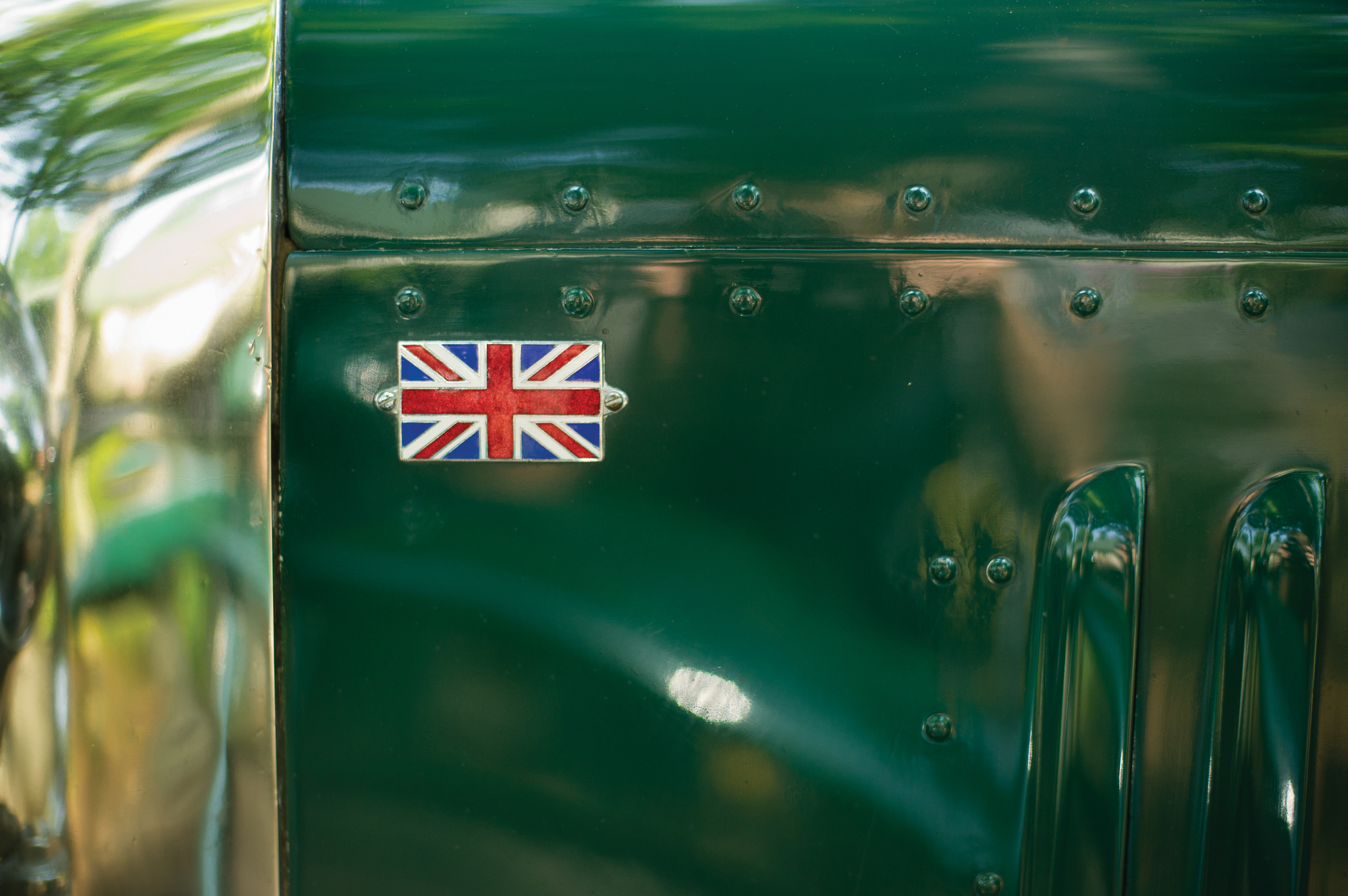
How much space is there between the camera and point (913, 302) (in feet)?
3.13

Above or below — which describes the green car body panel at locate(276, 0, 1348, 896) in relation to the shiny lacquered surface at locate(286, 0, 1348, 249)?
below

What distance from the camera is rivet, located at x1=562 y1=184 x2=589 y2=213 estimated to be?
3.20 ft

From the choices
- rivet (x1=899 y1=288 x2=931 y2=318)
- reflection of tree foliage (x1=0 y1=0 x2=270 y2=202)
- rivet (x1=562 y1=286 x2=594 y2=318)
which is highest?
reflection of tree foliage (x1=0 y1=0 x2=270 y2=202)

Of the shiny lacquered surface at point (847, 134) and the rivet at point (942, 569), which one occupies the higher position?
the shiny lacquered surface at point (847, 134)

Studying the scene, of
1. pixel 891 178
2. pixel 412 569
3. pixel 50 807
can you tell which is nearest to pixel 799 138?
pixel 891 178

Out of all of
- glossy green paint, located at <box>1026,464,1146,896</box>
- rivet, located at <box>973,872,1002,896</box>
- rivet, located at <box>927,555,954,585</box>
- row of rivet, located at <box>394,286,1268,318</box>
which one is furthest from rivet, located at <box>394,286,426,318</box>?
rivet, located at <box>973,872,1002,896</box>

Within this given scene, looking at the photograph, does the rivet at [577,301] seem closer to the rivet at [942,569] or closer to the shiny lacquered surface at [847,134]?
the shiny lacquered surface at [847,134]

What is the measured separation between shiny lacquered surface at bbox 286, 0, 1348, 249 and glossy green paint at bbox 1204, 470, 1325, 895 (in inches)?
11.9

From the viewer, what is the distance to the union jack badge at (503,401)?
957 mm

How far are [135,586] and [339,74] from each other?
0.60m

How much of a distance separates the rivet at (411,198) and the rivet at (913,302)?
53 centimetres

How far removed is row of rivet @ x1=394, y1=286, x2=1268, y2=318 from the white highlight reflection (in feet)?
1.28

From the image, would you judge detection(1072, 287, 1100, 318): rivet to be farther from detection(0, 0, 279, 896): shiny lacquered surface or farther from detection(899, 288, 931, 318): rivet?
detection(0, 0, 279, 896): shiny lacquered surface

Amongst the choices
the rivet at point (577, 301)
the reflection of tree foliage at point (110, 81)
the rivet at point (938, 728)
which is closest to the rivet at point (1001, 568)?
the rivet at point (938, 728)
